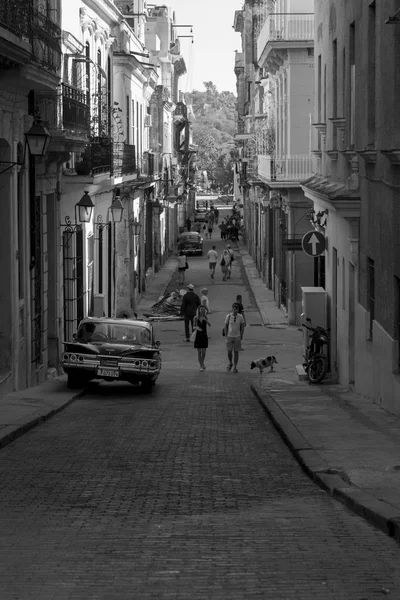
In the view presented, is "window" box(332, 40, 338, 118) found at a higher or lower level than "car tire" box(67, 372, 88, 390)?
higher

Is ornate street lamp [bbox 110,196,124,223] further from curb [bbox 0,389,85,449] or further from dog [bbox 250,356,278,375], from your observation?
curb [bbox 0,389,85,449]

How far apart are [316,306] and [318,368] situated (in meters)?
A: 1.55

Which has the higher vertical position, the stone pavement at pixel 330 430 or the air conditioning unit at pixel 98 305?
the air conditioning unit at pixel 98 305

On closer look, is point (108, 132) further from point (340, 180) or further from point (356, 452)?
point (356, 452)

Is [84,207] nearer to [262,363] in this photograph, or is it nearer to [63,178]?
[63,178]

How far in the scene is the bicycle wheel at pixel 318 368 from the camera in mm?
22234

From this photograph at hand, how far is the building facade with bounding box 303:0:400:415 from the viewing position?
15.3 metres

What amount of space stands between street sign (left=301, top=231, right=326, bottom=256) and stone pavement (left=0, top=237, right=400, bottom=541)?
8.58 feet

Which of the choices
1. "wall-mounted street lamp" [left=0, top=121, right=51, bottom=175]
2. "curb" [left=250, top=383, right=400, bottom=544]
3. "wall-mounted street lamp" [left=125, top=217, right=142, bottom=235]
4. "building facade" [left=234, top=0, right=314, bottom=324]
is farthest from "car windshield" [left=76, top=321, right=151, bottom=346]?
"wall-mounted street lamp" [left=125, top=217, right=142, bottom=235]

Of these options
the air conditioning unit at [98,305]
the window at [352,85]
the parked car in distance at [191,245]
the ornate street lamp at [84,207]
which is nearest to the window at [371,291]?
the window at [352,85]

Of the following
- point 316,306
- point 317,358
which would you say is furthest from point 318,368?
point 316,306

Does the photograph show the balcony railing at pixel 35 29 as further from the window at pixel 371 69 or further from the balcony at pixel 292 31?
the balcony at pixel 292 31

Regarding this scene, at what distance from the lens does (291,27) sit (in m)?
36.0

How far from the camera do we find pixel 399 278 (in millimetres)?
15008
